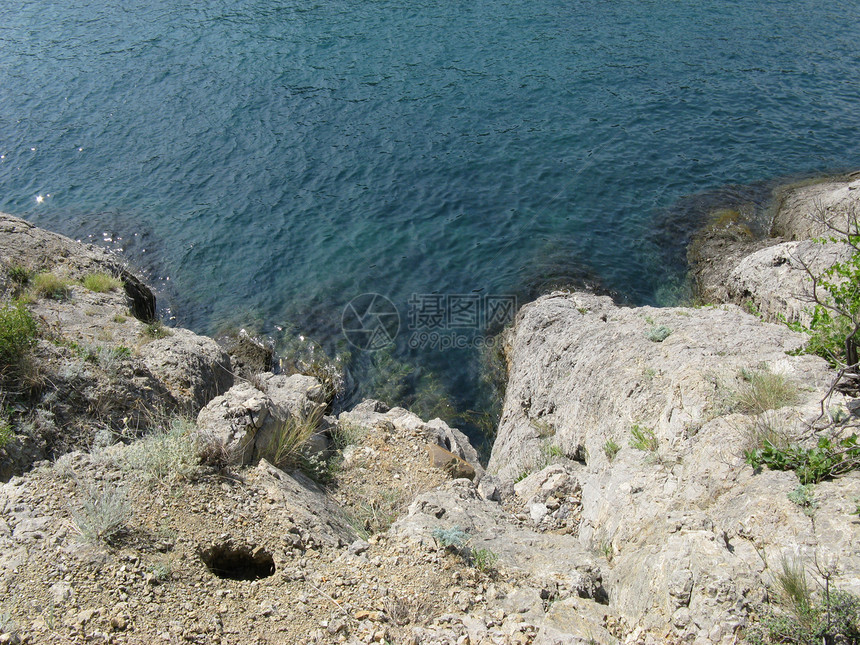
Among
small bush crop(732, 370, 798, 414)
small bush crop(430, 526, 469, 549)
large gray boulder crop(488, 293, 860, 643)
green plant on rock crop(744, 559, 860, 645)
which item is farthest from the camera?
small bush crop(732, 370, 798, 414)

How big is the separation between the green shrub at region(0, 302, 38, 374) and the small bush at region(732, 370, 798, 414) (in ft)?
31.6

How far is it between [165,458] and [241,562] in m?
1.63

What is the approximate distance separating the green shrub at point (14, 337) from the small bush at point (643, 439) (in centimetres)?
864

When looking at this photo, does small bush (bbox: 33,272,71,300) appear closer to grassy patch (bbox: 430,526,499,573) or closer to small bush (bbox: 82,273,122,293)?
small bush (bbox: 82,273,122,293)

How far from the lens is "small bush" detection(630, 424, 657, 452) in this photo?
759 cm

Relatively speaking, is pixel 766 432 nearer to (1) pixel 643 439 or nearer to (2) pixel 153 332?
(1) pixel 643 439

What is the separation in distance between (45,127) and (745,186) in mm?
28127

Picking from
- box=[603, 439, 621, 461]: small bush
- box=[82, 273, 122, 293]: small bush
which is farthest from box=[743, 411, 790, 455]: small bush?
box=[82, 273, 122, 293]: small bush

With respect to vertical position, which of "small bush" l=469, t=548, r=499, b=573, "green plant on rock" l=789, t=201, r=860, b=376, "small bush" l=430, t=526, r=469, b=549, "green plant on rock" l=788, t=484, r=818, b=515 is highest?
"green plant on rock" l=789, t=201, r=860, b=376

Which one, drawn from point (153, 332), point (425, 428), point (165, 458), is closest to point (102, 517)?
point (165, 458)

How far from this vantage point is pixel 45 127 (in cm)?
2475

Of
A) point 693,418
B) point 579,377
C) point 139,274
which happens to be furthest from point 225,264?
point 693,418

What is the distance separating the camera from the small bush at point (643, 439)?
24.9ft

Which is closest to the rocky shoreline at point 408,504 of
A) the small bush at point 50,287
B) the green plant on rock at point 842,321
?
the green plant on rock at point 842,321
